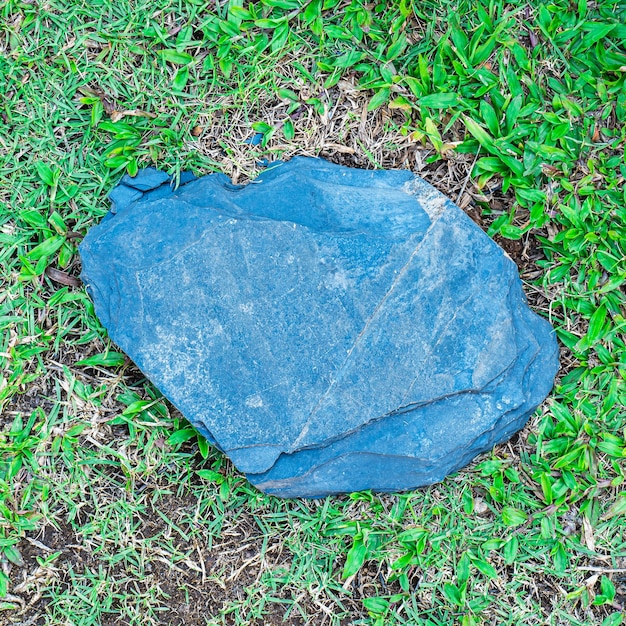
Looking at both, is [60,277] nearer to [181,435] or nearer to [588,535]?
[181,435]

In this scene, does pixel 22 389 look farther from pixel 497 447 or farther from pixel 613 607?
pixel 613 607

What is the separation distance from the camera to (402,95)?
117 inches

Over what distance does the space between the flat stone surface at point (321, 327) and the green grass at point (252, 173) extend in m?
0.27

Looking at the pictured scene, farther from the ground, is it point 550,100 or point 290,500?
point 550,100

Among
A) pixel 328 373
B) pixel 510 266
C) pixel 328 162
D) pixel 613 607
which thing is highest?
pixel 328 162

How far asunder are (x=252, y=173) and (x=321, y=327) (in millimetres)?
738

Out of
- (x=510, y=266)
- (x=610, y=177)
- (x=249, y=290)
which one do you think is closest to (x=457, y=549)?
(x=510, y=266)

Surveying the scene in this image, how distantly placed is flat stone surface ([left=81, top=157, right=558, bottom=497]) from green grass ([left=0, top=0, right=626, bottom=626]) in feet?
0.89

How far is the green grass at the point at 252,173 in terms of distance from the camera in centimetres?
283

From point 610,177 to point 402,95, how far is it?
87 cm

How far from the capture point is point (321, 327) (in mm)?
2635

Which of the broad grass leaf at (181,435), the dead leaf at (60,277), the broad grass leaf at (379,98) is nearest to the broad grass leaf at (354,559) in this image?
the broad grass leaf at (181,435)

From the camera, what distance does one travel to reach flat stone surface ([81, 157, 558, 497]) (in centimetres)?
263

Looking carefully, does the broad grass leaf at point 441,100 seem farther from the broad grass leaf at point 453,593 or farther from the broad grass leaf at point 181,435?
the broad grass leaf at point 453,593
